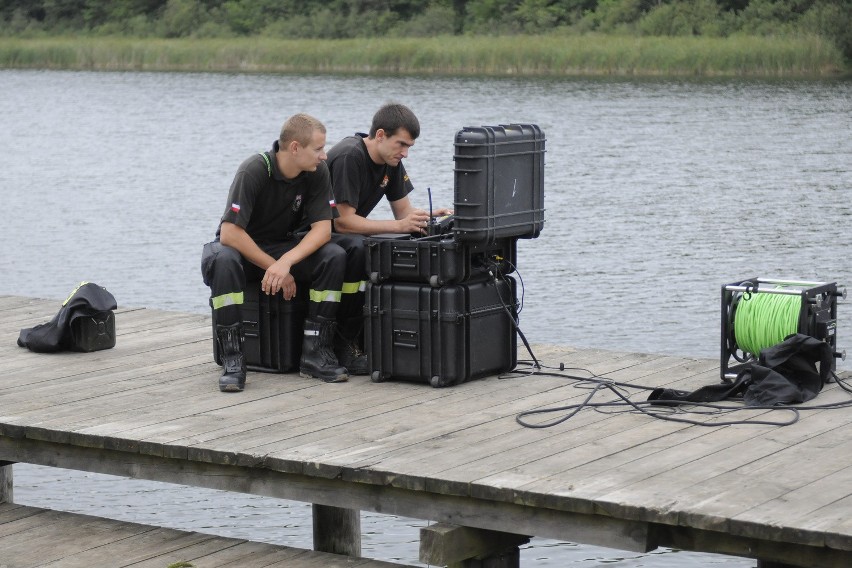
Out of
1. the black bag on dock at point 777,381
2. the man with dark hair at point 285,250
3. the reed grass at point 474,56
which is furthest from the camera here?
the reed grass at point 474,56

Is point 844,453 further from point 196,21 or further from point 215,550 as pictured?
point 196,21

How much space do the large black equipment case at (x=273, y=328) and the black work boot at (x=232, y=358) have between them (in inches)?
6.0

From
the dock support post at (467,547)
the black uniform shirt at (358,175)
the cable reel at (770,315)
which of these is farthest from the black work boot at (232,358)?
the cable reel at (770,315)

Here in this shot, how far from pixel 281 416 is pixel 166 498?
241 cm

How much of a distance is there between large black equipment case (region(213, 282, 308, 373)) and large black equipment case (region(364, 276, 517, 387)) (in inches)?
13.4

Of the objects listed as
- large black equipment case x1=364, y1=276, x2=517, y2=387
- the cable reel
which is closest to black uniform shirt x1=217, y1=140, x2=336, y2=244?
large black equipment case x1=364, y1=276, x2=517, y2=387

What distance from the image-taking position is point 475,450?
533 cm

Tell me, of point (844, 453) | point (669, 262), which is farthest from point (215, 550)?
point (669, 262)

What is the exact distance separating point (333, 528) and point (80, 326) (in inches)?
66.4

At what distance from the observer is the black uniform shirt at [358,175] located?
6.72 metres

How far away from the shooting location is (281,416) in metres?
5.88

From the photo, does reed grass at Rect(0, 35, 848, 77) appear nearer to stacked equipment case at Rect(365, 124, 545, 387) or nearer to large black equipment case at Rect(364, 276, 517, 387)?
stacked equipment case at Rect(365, 124, 545, 387)

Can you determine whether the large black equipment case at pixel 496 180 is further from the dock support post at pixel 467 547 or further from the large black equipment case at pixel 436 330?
the dock support post at pixel 467 547

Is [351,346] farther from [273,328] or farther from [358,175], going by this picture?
[358,175]
